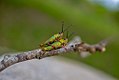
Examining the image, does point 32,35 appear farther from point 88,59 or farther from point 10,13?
point 88,59

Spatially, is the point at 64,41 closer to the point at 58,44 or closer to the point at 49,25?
the point at 58,44

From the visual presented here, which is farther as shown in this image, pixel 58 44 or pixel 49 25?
pixel 49 25

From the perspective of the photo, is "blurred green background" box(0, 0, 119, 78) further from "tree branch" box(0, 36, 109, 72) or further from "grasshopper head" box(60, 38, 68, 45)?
"grasshopper head" box(60, 38, 68, 45)

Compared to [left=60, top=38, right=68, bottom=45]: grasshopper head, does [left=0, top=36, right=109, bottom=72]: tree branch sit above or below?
below

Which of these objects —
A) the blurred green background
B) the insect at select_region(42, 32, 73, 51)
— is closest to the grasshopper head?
the insect at select_region(42, 32, 73, 51)

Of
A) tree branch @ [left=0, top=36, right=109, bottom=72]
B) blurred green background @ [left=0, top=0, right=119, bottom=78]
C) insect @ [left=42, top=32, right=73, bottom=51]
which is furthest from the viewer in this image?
blurred green background @ [left=0, top=0, right=119, bottom=78]

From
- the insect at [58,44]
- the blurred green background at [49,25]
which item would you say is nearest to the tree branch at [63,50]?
the insect at [58,44]

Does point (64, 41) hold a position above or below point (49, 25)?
below

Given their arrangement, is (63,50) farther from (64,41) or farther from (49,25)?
(49,25)

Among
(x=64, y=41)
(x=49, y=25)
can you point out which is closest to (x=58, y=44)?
(x=64, y=41)
